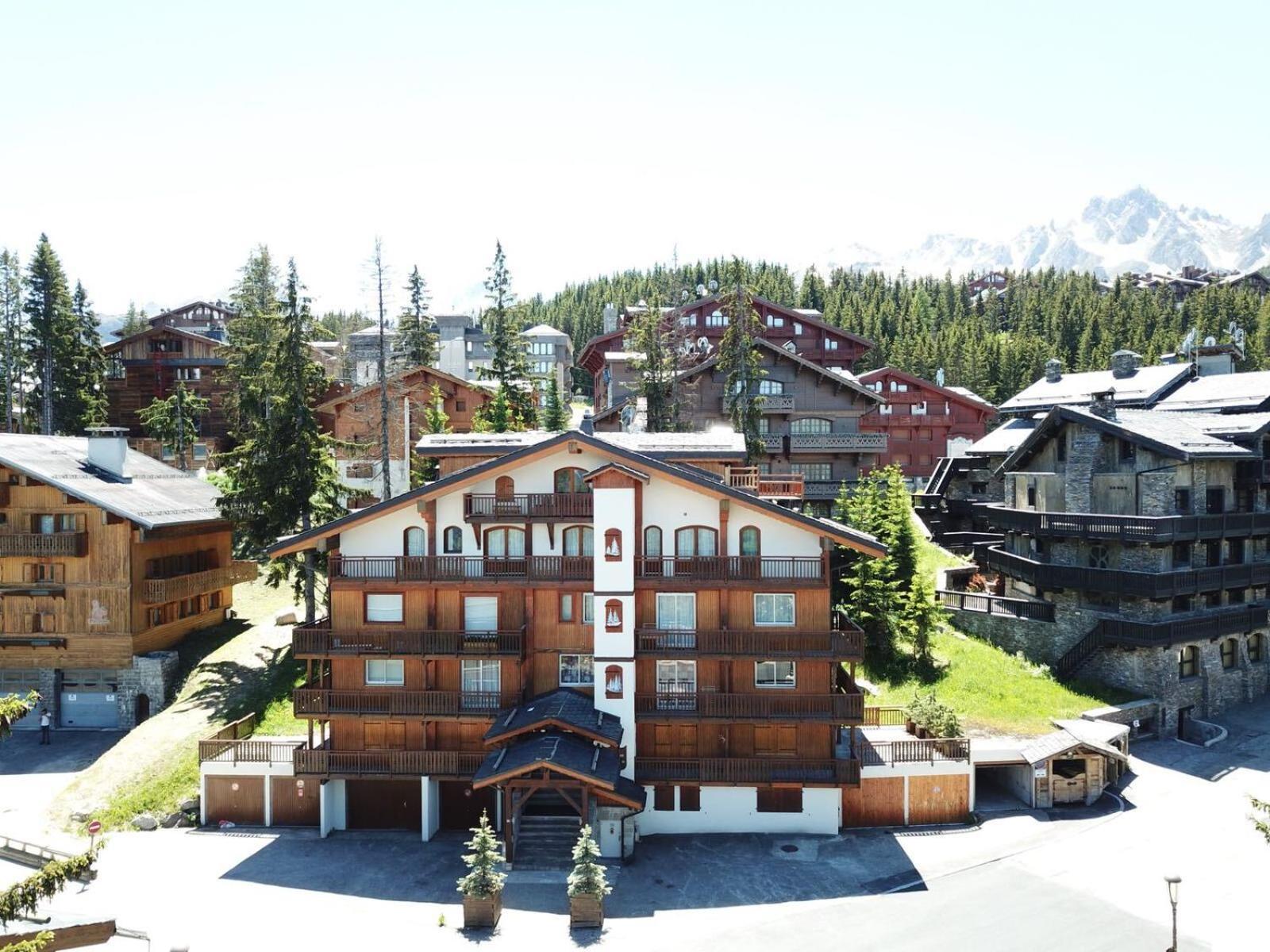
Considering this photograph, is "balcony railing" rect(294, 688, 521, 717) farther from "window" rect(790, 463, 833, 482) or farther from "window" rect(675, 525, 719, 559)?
"window" rect(790, 463, 833, 482)

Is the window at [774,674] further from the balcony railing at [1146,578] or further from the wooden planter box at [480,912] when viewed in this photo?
the balcony railing at [1146,578]

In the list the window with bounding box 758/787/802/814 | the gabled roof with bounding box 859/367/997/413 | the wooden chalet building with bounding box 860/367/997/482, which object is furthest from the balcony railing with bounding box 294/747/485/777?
the gabled roof with bounding box 859/367/997/413

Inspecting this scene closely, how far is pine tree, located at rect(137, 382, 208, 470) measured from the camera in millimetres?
71562

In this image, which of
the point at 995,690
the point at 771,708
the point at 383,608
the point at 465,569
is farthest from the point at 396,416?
the point at 995,690

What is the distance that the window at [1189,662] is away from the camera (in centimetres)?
4328

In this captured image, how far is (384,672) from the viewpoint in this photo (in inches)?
1281

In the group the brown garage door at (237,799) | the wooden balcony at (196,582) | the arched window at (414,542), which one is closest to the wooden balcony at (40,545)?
the wooden balcony at (196,582)

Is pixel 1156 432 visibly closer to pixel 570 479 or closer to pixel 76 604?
pixel 570 479

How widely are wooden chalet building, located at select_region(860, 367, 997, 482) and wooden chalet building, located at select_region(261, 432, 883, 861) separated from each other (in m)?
48.3

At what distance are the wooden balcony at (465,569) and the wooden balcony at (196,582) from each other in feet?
54.9

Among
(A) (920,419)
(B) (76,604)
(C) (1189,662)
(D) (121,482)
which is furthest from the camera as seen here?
(A) (920,419)

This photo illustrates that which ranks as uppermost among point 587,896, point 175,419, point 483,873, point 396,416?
point 175,419

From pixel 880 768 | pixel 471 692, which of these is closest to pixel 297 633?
pixel 471 692

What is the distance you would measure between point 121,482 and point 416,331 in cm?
2768
